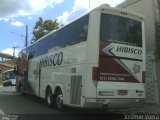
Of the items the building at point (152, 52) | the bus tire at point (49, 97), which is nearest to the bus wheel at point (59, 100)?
the bus tire at point (49, 97)

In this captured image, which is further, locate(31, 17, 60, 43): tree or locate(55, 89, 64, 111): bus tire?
locate(31, 17, 60, 43): tree

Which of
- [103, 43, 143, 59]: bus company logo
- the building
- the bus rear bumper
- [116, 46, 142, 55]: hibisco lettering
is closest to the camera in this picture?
the bus rear bumper

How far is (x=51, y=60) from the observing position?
18.0 metres

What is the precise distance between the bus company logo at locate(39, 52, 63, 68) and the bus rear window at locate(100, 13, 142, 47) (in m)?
3.34

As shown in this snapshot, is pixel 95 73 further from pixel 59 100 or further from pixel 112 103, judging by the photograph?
pixel 59 100

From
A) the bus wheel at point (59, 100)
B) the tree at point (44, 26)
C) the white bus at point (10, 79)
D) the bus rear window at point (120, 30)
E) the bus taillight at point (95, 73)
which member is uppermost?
the tree at point (44, 26)

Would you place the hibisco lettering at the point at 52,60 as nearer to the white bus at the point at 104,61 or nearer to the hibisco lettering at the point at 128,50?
the white bus at the point at 104,61

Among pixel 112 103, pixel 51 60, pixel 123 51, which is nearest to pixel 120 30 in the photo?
pixel 123 51

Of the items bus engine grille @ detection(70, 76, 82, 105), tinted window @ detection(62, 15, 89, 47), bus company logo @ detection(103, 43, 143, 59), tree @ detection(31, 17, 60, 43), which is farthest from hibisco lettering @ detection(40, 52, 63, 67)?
tree @ detection(31, 17, 60, 43)

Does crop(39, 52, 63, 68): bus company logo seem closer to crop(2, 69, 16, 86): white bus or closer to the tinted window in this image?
the tinted window

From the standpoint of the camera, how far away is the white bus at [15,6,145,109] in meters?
13.3

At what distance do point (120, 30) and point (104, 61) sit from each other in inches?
57.4

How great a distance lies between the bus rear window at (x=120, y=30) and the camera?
45.0 feet

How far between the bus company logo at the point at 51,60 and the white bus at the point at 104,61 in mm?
425
